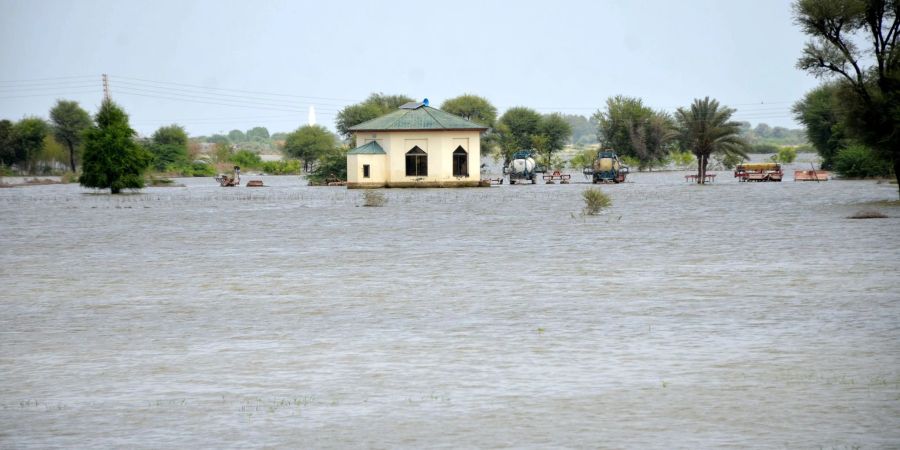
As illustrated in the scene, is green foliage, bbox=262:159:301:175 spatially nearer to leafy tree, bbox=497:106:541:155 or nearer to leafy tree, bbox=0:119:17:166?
leafy tree, bbox=497:106:541:155

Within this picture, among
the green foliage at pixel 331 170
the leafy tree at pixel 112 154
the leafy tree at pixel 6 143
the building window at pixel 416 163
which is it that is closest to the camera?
the leafy tree at pixel 112 154

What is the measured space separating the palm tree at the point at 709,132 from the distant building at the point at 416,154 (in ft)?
43.8

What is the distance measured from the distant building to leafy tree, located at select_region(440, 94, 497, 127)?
45.2 metres

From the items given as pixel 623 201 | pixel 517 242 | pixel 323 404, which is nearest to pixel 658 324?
pixel 323 404

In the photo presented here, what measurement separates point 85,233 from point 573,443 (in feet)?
86.9

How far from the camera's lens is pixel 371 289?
18.2m

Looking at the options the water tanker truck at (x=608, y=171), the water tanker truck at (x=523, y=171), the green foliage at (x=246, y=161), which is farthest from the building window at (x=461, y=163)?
the green foliage at (x=246, y=161)

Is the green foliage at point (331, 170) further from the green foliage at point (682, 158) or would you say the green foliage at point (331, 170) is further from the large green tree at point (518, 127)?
the green foliage at point (682, 158)

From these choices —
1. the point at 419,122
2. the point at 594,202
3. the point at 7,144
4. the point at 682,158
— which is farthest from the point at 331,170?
the point at 682,158

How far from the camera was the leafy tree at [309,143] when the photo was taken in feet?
436

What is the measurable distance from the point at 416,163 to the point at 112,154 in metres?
17.3

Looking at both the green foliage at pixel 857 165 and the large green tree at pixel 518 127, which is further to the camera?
the large green tree at pixel 518 127

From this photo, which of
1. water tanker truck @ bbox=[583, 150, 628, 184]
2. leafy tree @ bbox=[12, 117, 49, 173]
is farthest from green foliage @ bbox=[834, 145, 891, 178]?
leafy tree @ bbox=[12, 117, 49, 173]

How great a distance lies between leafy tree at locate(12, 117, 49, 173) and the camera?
107m
